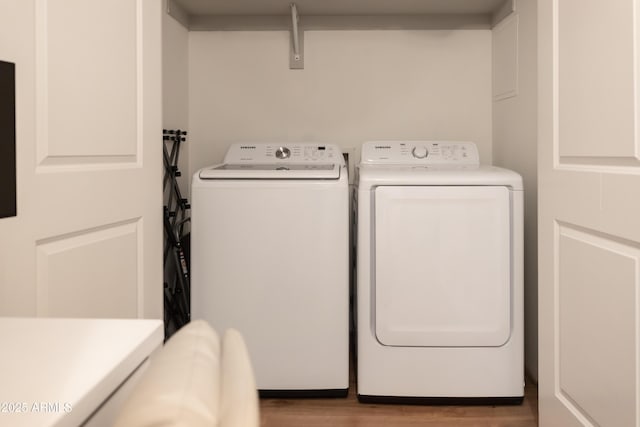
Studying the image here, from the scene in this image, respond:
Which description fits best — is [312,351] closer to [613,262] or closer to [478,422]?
[478,422]

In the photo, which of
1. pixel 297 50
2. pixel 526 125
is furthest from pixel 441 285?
pixel 297 50

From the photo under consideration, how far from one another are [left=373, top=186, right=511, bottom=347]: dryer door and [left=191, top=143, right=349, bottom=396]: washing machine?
189 mm

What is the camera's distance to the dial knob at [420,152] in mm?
2488

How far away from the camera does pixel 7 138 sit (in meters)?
0.84

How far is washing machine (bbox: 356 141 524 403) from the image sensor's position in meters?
2.03

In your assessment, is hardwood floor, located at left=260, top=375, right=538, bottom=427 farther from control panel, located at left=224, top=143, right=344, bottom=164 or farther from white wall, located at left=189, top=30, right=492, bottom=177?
white wall, located at left=189, top=30, right=492, bottom=177

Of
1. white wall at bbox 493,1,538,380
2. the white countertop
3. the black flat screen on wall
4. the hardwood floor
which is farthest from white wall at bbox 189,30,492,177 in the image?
the white countertop

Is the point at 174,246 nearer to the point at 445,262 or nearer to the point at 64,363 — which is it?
the point at 445,262

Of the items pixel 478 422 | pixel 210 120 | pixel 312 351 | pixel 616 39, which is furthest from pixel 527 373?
pixel 210 120

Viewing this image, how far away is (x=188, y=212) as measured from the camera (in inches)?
109

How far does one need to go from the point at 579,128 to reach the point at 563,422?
88 cm

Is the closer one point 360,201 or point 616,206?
point 616,206

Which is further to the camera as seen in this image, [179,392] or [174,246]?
[174,246]

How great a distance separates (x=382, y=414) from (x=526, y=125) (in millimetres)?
1406
